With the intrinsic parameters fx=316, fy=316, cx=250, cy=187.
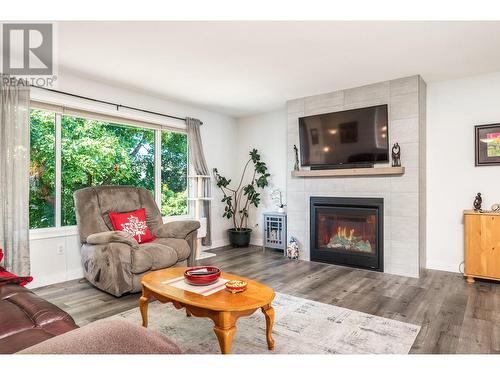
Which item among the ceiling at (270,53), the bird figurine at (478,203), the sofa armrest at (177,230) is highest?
the ceiling at (270,53)

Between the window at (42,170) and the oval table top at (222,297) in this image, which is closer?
the oval table top at (222,297)

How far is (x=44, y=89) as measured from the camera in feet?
11.1

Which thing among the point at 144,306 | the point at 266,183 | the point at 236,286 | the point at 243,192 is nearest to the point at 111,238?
the point at 144,306

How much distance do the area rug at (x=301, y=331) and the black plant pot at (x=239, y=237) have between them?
2739 mm

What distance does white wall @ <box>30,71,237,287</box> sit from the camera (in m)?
3.43

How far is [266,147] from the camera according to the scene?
5613 mm

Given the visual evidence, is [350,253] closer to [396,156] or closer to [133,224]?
[396,156]

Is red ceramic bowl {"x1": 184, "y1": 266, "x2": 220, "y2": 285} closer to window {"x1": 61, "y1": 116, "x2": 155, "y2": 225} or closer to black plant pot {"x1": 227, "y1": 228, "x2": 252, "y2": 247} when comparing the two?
window {"x1": 61, "y1": 116, "x2": 155, "y2": 225}

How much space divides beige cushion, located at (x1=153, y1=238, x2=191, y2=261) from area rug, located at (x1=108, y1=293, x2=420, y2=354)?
71 cm

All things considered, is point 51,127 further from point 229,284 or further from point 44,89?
point 229,284

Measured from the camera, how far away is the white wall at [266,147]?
214 inches

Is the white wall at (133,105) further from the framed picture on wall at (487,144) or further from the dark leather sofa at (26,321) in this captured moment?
the framed picture on wall at (487,144)

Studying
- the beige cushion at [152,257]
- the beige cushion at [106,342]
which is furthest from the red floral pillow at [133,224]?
the beige cushion at [106,342]

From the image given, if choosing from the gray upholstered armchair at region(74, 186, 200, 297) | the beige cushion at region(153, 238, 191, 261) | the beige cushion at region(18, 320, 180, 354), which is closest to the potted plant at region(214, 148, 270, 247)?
the gray upholstered armchair at region(74, 186, 200, 297)
